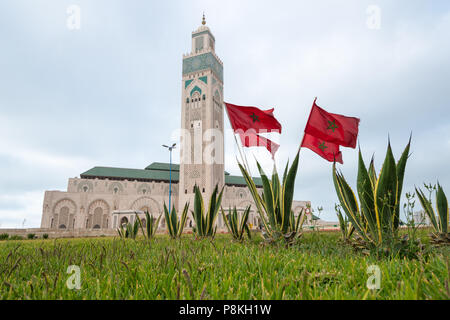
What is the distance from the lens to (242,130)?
165 inches

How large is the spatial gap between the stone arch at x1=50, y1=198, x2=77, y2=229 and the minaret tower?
1438 cm

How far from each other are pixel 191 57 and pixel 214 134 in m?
12.2

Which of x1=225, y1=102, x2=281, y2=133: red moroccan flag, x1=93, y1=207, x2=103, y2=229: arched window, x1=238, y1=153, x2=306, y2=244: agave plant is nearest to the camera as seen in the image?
x1=238, y1=153, x2=306, y2=244: agave plant

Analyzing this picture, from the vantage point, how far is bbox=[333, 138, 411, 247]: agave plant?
7.80 feet

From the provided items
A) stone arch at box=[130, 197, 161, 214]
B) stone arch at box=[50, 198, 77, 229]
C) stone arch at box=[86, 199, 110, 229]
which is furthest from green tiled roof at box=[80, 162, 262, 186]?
stone arch at box=[50, 198, 77, 229]

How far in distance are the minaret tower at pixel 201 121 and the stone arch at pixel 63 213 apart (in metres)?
14.4

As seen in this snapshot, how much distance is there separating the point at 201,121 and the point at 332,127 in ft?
103

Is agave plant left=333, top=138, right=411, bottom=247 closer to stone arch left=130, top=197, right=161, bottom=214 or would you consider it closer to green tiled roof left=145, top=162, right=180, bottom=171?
stone arch left=130, top=197, right=161, bottom=214

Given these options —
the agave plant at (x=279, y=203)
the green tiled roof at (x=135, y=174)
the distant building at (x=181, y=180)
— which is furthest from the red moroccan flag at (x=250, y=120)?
the green tiled roof at (x=135, y=174)

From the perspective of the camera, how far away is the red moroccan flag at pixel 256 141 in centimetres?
419

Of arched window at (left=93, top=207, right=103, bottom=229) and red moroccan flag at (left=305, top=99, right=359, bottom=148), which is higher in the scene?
red moroccan flag at (left=305, top=99, right=359, bottom=148)

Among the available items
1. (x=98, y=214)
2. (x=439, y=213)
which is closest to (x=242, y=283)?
(x=439, y=213)

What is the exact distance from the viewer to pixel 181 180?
111 ft
